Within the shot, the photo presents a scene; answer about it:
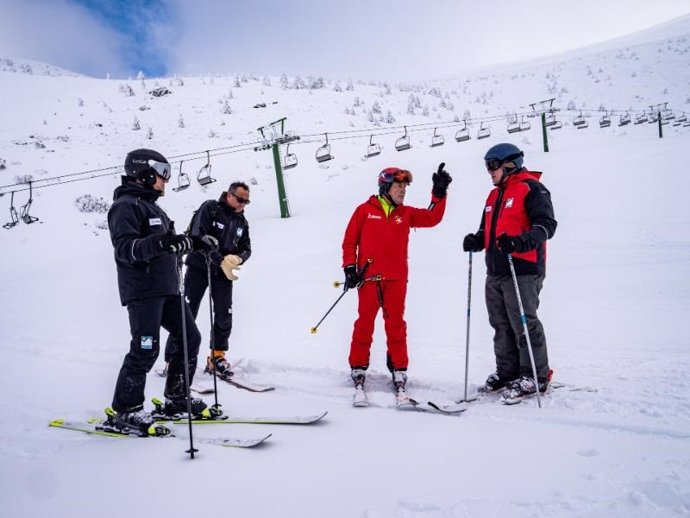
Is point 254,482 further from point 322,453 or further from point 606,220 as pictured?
point 606,220

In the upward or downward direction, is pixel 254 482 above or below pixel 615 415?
above

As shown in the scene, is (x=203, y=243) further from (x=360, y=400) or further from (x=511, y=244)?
(x=511, y=244)

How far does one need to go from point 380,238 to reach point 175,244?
2.08 metres

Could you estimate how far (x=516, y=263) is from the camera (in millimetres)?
4090

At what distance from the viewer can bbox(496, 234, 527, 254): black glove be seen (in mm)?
3742

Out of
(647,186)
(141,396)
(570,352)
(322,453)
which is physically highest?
(647,186)

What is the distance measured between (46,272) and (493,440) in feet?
44.6

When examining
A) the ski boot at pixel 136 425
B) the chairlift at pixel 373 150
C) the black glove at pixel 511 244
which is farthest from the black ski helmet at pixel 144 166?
the chairlift at pixel 373 150

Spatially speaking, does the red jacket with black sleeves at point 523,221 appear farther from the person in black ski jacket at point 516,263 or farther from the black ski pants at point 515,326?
the black ski pants at point 515,326

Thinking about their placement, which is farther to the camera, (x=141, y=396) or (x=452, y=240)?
(x=452, y=240)

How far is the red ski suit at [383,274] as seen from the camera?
14.8 feet

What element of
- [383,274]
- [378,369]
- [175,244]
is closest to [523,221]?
[383,274]

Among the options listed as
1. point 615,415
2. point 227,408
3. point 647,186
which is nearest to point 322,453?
point 227,408

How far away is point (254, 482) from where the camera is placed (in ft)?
8.50
